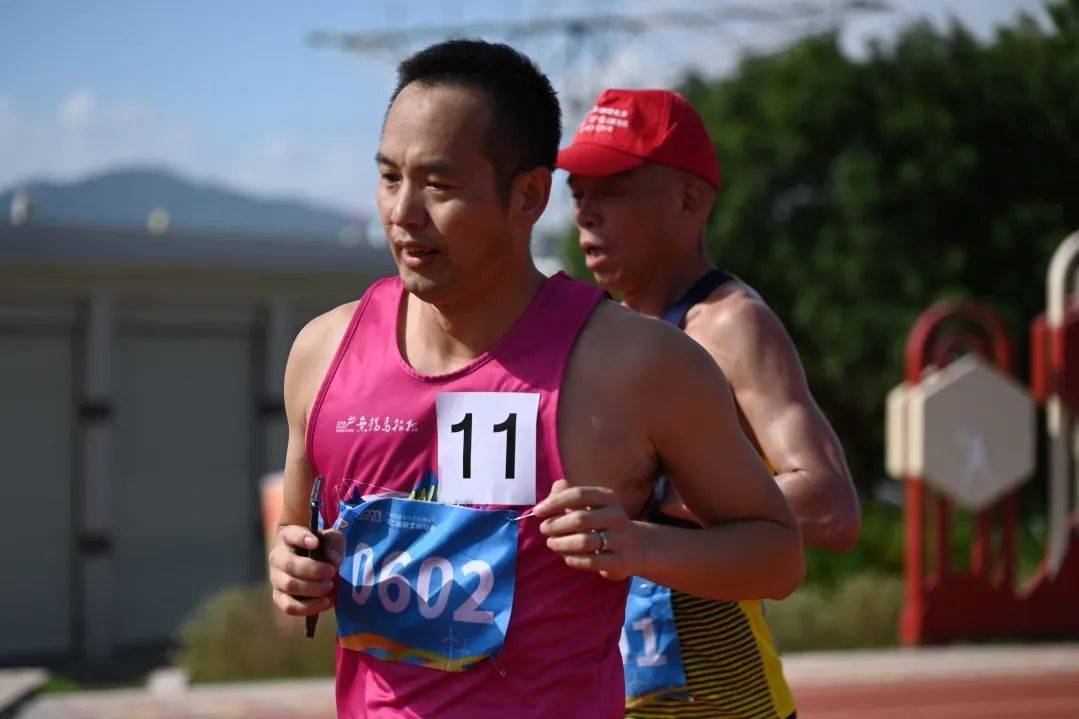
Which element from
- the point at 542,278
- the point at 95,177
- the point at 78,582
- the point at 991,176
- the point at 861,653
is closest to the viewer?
the point at 542,278

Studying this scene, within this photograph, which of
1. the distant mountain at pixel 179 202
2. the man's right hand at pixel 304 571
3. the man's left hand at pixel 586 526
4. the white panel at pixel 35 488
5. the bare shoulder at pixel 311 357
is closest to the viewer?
the man's left hand at pixel 586 526

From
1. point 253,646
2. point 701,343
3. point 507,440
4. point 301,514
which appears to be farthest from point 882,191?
point 507,440

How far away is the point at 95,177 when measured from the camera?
29578mm

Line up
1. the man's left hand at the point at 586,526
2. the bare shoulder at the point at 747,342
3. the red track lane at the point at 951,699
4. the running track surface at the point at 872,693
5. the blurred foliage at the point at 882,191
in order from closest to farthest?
1. the man's left hand at the point at 586,526
2. the bare shoulder at the point at 747,342
3. the running track surface at the point at 872,693
4. the red track lane at the point at 951,699
5. the blurred foliage at the point at 882,191

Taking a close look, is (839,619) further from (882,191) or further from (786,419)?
(786,419)

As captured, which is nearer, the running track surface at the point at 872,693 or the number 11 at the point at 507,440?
the number 11 at the point at 507,440

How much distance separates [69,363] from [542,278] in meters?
14.5

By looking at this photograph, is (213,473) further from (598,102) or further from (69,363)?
(598,102)

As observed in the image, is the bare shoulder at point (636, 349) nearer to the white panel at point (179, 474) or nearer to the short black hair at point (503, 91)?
the short black hair at point (503, 91)

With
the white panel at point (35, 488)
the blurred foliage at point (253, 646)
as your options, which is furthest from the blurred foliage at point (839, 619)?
the white panel at point (35, 488)

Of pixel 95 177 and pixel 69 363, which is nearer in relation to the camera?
pixel 69 363

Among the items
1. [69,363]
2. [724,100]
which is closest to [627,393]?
[69,363]

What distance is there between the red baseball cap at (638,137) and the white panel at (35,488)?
44.7ft

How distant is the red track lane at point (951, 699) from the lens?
335 inches
